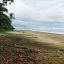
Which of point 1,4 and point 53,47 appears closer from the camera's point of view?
point 53,47

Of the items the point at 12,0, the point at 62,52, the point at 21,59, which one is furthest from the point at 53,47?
the point at 12,0

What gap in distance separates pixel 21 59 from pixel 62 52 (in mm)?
3465

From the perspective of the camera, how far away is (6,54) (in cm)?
1703

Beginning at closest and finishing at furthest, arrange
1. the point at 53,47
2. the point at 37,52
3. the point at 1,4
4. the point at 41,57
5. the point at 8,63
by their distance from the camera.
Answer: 1. the point at 8,63
2. the point at 41,57
3. the point at 37,52
4. the point at 53,47
5. the point at 1,4

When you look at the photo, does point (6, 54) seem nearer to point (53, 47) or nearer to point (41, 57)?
point (41, 57)

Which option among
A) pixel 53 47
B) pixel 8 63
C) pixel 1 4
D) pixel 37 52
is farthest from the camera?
pixel 1 4

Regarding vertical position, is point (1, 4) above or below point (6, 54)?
above

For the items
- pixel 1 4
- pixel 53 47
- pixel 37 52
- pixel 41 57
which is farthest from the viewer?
pixel 1 4

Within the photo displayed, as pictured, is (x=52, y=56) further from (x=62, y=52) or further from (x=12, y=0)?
(x=12, y=0)

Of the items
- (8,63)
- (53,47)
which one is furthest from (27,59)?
(53,47)

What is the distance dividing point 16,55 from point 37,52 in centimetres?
163

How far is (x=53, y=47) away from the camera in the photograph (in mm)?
19812

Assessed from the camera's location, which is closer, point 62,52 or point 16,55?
point 16,55

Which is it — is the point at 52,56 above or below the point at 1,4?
below
